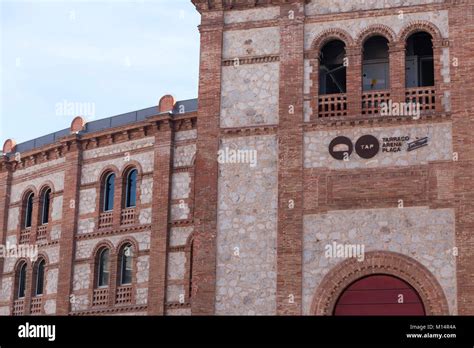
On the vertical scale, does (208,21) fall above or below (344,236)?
above

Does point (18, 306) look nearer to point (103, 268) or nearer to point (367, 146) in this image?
point (103, 268)

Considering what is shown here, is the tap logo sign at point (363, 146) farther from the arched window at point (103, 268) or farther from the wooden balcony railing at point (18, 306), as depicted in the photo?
the wooden balcony railing at point (18, 306)

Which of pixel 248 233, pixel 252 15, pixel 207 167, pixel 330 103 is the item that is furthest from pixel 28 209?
pixel 330 103

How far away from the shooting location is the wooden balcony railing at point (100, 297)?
44781 mm

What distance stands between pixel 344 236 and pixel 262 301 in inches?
111

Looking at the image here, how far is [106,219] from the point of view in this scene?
4606 cm

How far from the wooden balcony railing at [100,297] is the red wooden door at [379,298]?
56.9 feet

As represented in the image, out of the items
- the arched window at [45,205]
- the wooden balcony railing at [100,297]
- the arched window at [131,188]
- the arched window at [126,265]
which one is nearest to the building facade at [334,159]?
the arched window at [126,265]

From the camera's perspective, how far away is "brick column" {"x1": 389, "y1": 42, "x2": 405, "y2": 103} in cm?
3045

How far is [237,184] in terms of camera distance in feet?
101

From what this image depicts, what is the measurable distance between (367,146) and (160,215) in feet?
51.9
